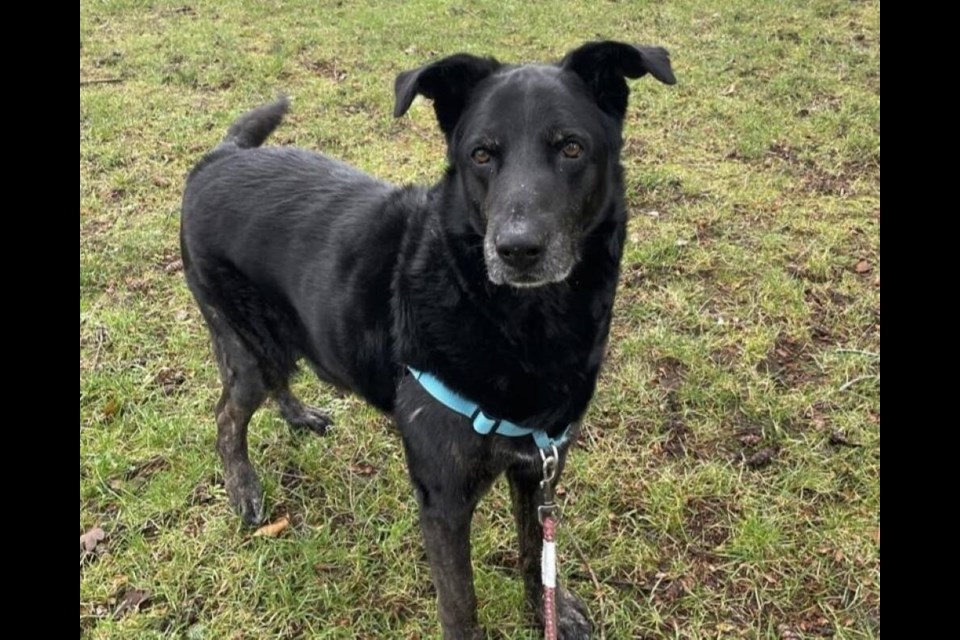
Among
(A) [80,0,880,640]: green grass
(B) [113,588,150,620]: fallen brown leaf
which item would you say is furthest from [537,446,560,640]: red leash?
(B) [113,588,150,620]: fallen brown leaf

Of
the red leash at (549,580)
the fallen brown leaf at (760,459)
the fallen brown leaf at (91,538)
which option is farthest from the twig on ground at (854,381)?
the fallen brown leaf at (91,538)

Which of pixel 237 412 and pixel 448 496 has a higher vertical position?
pixel 448 496

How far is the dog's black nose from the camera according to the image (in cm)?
198

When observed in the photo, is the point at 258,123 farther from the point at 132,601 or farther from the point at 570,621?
the point at 570,621

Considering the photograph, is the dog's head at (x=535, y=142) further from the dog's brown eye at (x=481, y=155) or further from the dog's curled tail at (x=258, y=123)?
the dog's curled tail at (x=258, y=123)

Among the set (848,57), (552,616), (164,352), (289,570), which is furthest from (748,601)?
(848,57)

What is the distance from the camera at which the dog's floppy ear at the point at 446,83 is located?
2273mm

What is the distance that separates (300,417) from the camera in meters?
3.66

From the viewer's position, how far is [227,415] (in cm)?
324

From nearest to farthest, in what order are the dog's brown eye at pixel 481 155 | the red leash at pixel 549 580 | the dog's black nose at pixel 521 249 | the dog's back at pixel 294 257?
1. the dog's black nose at pixel 521 249
2. the red leash at pixel 549 580
3. the dog's brown eye at pixel 481 155
4. the dog's back at pixel 294 257

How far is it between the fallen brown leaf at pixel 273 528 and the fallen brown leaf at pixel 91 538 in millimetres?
661

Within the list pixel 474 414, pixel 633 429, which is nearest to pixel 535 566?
pixel 474 414

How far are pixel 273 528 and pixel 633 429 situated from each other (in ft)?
5.80

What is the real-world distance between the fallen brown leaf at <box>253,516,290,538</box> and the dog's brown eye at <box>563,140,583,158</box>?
6.88 feet
